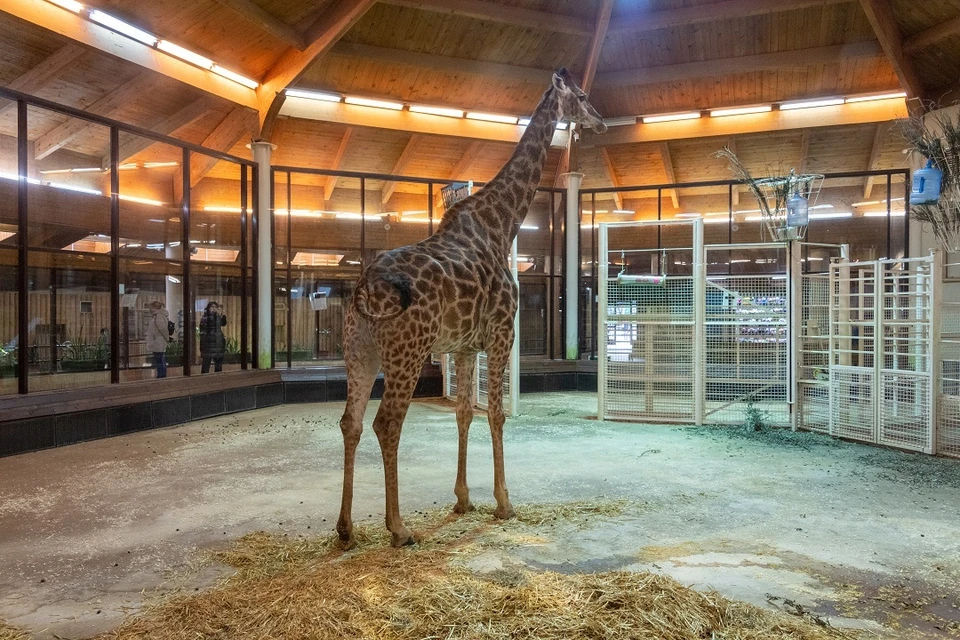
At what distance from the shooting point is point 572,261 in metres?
13.2

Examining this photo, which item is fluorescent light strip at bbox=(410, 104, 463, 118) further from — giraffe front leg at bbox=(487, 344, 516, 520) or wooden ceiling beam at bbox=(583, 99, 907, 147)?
giraffe front leg at bbox=(487, 344, 516, 520)

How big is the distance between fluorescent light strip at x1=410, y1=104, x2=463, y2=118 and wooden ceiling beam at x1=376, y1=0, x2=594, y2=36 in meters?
2.33

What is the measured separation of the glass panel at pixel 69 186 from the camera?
779 centimetres

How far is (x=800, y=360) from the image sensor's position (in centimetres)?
781

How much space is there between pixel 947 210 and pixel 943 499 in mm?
4475

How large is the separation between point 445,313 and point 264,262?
774 cm

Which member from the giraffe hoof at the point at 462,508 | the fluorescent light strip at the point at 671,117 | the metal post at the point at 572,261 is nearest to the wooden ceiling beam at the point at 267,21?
the metal post at the point at 572,261

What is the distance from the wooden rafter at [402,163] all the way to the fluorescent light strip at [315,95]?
1.94 meters

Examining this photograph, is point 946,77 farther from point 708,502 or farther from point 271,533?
point 271,533

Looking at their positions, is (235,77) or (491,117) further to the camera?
(491,117)

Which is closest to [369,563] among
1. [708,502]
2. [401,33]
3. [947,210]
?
[708,502]

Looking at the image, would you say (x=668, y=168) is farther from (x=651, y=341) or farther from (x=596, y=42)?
(x=651, y=341)

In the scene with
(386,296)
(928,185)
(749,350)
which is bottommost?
(749,350)

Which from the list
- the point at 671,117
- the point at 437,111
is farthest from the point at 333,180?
the point at 671,117
